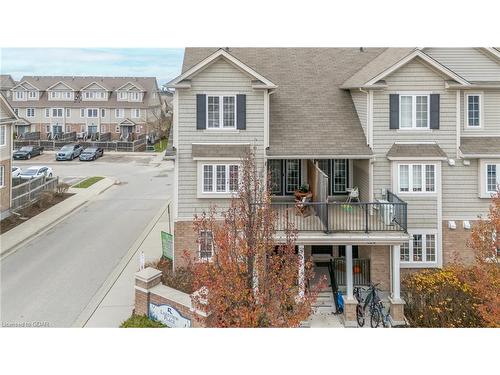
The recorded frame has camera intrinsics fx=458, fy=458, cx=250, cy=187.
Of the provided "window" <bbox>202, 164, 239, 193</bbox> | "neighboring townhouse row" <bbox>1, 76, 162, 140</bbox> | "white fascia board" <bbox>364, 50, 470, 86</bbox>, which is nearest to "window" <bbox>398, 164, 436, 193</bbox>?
"white fascia board" <bbox>364, 50, 470, 86</bbox>

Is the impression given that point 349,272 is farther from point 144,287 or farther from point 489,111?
point 489,111

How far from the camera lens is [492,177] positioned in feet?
41.3

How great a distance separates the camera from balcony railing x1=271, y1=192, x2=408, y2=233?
1154 cm

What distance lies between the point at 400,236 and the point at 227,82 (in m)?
6.04

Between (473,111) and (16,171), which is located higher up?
(473,111)

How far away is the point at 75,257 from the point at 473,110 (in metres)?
12.9

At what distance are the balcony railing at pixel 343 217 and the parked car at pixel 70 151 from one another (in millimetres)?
20750

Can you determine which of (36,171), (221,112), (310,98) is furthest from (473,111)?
(36,171)

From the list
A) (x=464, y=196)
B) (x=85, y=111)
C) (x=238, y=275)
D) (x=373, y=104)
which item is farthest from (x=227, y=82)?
(x=85, y=111)

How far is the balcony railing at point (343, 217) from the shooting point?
11539mm

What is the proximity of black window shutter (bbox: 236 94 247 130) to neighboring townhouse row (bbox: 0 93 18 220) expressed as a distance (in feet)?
35.5

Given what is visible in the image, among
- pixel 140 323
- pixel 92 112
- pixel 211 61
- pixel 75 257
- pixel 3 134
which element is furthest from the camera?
pixel 92 112

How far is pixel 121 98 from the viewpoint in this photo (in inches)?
1328
